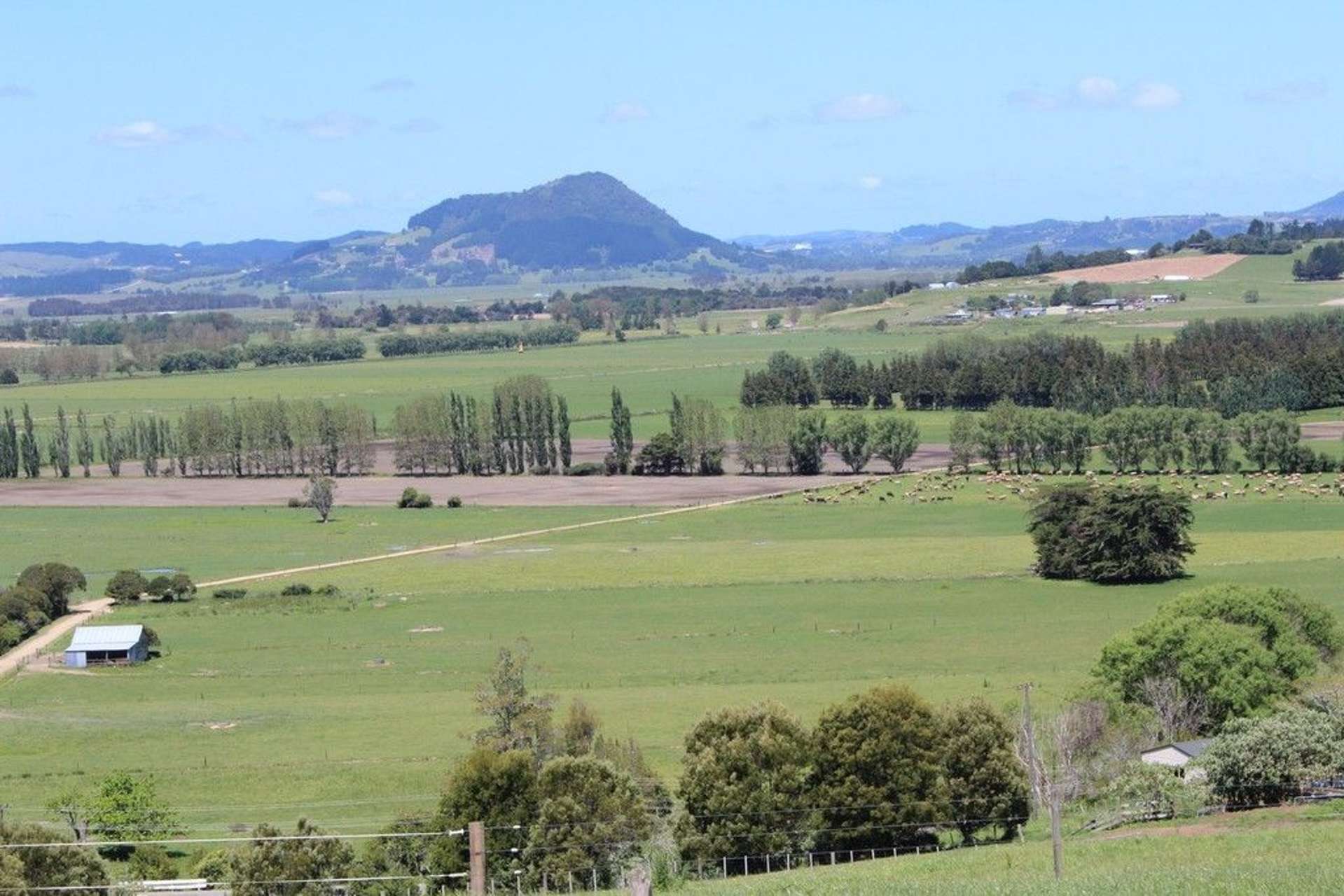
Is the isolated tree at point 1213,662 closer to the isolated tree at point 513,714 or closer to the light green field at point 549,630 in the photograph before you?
the light green field at point 549,630

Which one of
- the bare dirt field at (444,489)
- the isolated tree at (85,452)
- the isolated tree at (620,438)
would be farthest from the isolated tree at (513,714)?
the isolated tree at (85,452)

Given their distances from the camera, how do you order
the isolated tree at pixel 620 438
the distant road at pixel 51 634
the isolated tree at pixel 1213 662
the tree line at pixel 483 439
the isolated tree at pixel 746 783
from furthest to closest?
the tree line at pixel 483 439 → the isolated tree at pixel 620 438 → the distant road at pixel 51 634 → the isolated tree at pixel 1213 662 → the isolated tree at pixel 746 783

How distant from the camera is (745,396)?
132 m

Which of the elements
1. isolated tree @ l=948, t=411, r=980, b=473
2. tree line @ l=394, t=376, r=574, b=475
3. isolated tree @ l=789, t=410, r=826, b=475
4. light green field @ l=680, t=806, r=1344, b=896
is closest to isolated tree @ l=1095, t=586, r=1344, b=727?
light green field @ l=680, t=806, r=1344, b=896

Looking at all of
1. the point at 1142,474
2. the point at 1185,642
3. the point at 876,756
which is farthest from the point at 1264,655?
the point at 1142,474

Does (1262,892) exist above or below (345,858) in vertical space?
above

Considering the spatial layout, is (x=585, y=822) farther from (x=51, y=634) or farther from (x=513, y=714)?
(x=51, y=634)

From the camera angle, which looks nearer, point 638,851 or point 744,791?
point 638,851

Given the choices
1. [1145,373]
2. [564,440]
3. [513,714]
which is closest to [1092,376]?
[1145,373]

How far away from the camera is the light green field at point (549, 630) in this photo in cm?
4266

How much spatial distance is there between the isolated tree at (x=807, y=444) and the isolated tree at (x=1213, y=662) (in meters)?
62.0

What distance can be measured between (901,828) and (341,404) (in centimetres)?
8701

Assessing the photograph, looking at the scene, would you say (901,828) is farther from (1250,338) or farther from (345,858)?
(1250,338)

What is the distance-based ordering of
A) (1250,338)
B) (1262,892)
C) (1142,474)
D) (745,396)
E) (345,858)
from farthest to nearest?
(1250,338)
(745,396)
(1142,474)
(345,858)
(1262,892)
